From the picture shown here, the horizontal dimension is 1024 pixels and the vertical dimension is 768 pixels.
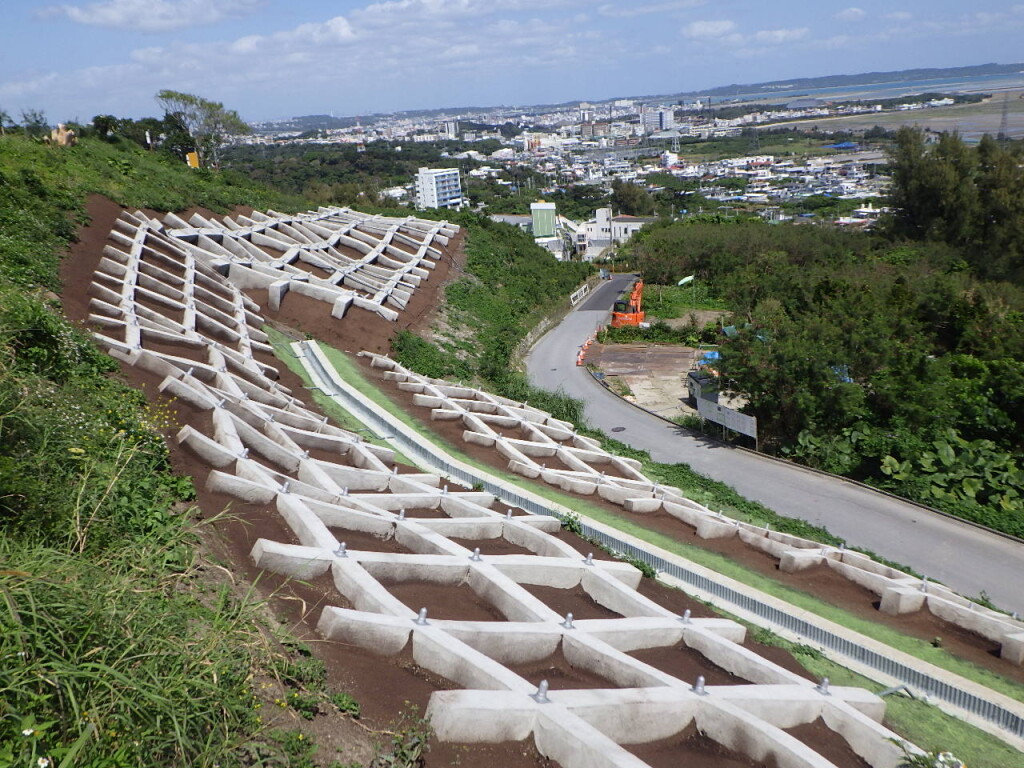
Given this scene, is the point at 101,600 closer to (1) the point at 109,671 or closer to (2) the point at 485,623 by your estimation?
(1) the point at 109,671

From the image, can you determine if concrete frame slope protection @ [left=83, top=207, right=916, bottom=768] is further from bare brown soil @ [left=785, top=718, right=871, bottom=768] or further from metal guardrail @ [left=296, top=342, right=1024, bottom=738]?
metal guardrail @ [left=296, top=342, right=1024, bottom=738]

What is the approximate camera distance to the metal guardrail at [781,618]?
773 cm

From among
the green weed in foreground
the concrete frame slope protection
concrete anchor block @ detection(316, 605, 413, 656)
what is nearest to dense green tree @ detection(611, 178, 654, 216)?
the concrete frame slope protection

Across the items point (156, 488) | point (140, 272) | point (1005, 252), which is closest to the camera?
point (156, 488)

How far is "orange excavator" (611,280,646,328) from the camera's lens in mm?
33875

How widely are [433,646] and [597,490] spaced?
7.06 metres

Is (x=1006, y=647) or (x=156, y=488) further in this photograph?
(x=1006, y=647)

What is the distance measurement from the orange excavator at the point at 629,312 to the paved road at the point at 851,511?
11513 mm

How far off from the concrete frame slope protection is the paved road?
7.20 meters

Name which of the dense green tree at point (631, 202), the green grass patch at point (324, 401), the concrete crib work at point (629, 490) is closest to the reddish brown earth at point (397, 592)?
the concrete crib work at point (629, 490)

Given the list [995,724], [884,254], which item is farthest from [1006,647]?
[884,254]

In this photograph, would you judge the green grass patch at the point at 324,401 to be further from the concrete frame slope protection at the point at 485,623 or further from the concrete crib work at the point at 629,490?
the concrete frame slope protection at the point at 485,623

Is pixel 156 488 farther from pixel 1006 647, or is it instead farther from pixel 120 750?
pixel 1006 647

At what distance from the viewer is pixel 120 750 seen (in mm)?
3508
